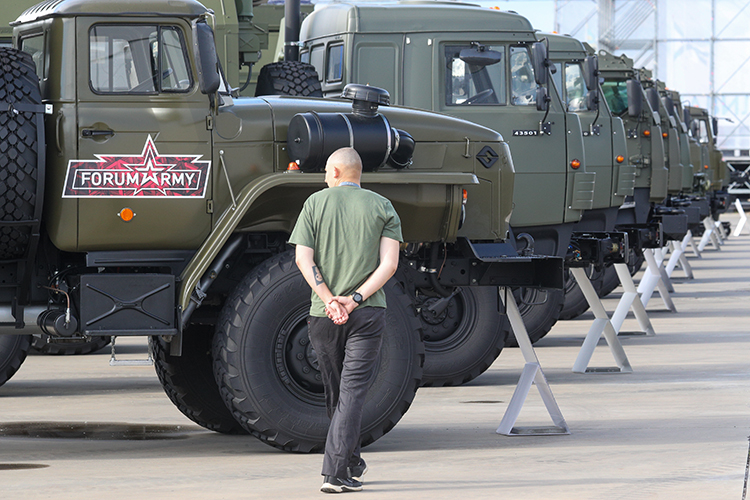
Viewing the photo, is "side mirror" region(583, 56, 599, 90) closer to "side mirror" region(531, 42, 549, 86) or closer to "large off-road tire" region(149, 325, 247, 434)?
"side mirror" region(531, 42, 549, 86)

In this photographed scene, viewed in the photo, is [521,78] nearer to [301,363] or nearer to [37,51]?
[301,363]

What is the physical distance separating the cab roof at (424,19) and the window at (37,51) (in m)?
4.99

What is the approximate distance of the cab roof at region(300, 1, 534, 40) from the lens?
41.9 feet

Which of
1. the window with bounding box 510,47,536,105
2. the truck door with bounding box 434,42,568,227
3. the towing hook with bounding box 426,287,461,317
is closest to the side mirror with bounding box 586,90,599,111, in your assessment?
the truck door with bounding box 434,42,568,227

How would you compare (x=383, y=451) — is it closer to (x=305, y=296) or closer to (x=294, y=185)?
(x=305, y=296)

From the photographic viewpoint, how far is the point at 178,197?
8.01m

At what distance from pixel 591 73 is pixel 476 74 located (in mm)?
2782

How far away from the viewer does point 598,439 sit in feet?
28.6

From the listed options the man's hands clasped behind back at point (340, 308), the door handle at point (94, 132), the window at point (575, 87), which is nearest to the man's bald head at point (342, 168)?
the man's hands clasped behind back at point (340, 308)

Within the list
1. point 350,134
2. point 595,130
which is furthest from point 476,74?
point 350,134

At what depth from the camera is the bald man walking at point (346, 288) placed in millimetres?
6793

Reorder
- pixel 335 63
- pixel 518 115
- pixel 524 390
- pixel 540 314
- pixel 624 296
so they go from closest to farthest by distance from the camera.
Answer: pixel 524 390 < pixel 518 115 < pixel 335 63 < pixel 624 296 < pixel 540 314

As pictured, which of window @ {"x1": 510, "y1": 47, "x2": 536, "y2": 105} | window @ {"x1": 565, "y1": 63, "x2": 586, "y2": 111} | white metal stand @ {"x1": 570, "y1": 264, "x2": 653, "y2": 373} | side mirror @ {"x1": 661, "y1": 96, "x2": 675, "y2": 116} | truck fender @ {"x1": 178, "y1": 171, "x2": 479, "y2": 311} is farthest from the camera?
side mirror @ {"x1": 661, "y1": 96, "x2": 675, "y2": 116}

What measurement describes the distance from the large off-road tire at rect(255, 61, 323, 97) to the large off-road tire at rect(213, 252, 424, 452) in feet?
9.27
